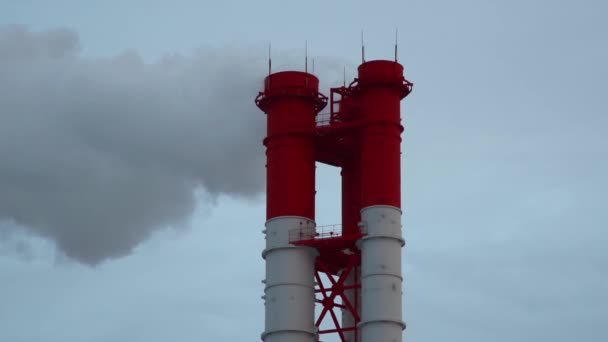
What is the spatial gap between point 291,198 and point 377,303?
9.19m

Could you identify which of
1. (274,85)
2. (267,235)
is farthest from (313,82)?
(267,235)

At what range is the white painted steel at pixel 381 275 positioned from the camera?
108500 millimetres

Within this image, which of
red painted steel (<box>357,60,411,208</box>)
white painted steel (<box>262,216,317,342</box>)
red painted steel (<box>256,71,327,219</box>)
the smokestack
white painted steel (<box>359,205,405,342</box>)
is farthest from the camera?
red painted steel (<box>256,71,327,219</box>)

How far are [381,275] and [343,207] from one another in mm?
8956

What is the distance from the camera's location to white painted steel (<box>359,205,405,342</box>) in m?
108

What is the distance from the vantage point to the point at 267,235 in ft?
373

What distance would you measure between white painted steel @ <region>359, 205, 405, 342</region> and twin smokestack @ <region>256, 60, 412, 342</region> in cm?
6

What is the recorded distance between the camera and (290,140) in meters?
115

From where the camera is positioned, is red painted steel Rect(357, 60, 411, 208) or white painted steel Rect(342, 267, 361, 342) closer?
red painted steel Rect(357, 60, 411, 208)

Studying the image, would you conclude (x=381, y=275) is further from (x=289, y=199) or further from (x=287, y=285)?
(x=289, y=199)

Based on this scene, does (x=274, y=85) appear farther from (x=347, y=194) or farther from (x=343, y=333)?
(x=343, y=333)

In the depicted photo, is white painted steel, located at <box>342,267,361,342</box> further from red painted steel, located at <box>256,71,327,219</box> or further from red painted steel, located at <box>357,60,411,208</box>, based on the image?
red painted steel, located at <box>357,60,411,208</box>

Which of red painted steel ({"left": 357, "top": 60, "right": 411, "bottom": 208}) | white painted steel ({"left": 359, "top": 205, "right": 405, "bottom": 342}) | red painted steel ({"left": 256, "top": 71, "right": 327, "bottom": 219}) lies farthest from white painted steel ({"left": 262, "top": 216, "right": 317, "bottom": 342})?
red painted steel ({"left": 357, "top": 60, "right": 411, "bottom": 208})

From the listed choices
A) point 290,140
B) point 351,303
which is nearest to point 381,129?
point 290,140
